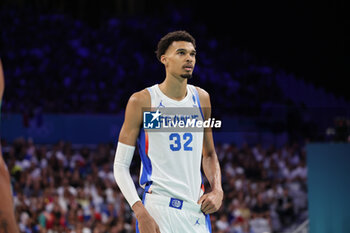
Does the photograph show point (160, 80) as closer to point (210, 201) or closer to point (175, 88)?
point (175, 88)

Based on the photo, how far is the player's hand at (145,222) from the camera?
3521mm

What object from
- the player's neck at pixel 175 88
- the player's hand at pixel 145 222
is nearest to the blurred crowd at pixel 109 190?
the player's neck at pixel 175 88

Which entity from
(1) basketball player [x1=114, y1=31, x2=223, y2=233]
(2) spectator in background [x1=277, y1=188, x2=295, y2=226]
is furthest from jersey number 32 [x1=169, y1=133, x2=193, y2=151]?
(2) spectator in background [x1=277, y1=188, x2=295, y2=226]

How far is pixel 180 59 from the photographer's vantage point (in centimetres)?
379

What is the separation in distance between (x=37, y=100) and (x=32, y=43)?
3980 mm

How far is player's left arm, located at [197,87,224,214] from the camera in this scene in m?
3.70

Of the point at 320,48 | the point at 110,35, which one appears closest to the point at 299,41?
the point at 320,48

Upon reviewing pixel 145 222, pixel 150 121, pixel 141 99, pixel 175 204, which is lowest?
pixel 145 222

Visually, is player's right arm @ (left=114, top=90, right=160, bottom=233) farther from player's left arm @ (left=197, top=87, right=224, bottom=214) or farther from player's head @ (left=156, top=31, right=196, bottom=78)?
player's left arm @ (left=197, top=87, right=224, bottom=214)

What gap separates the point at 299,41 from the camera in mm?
17250

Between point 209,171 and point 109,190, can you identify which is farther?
point 109,190

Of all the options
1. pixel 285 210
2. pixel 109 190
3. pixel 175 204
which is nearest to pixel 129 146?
pixel 175 204

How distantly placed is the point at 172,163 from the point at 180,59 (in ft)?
2.48

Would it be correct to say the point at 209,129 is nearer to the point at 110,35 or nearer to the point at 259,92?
the point at 259,92
